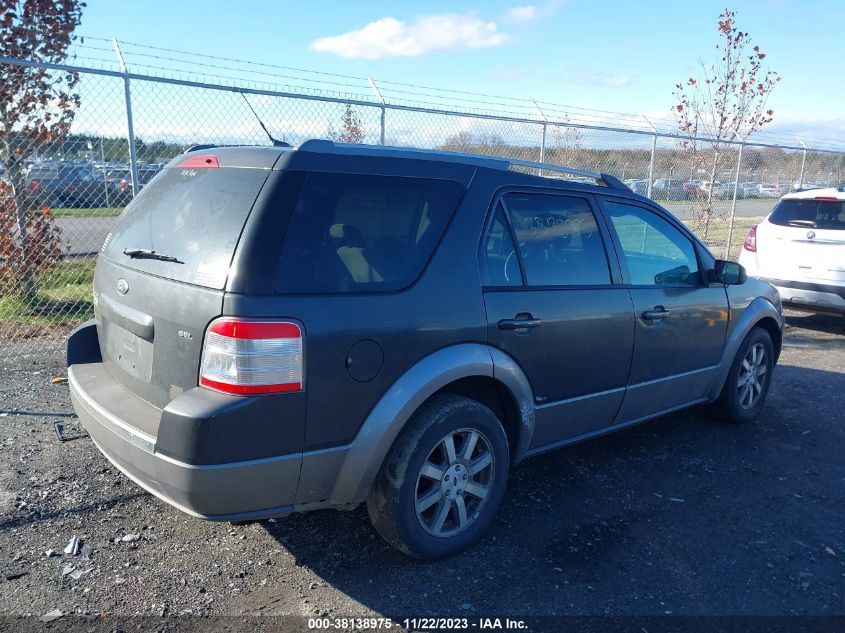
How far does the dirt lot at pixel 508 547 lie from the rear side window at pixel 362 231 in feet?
4.53

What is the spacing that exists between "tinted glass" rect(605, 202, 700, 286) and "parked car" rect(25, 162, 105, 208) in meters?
5.22

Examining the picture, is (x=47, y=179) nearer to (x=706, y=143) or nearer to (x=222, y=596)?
(x=222, y=596)

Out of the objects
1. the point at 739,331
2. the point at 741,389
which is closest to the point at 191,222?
the point at 739,331

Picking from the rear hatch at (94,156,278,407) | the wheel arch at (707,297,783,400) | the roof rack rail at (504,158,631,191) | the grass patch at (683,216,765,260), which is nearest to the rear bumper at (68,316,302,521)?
the rear hatch at (94,156,278,407)

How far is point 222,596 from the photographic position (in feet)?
9.32

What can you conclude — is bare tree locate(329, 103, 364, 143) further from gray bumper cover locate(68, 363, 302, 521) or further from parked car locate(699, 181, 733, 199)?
parked car locate(699, 181, 733, 199)

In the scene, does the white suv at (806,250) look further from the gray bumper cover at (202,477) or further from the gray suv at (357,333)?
the gray bumper cover at (202,477)

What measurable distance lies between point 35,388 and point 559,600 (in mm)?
4477

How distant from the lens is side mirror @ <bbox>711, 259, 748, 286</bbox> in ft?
14.9

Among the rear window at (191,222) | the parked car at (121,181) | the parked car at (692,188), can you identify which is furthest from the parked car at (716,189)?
the rear window at (191,222)

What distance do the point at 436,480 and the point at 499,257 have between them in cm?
114

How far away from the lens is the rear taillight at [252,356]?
96.4 inches

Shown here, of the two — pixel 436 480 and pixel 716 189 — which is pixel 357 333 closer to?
pixel 436 480

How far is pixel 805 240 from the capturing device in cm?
796
